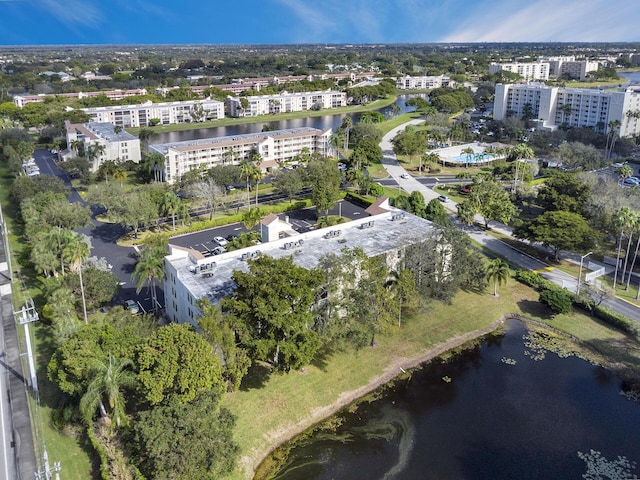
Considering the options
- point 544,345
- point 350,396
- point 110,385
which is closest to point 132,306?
point 110,385

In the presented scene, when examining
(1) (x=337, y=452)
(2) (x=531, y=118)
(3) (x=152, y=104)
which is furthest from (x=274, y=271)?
(3) (x=152, y=104)

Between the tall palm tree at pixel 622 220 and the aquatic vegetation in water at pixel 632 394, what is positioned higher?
the tall palm tree at pixel 622 220

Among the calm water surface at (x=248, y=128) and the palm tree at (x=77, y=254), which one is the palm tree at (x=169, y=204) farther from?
the calm water surface at (x=248, y=128)

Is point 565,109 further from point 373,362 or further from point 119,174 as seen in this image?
point 373,362

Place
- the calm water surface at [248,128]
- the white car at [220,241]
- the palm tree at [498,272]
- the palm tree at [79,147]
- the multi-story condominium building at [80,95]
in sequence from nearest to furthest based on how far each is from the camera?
the palm tree at [498,272] → the white car at [220,241] → the palm tree at [79,147] → the calm water surface at [248,128] → the multi-story condominium building at [80,95]

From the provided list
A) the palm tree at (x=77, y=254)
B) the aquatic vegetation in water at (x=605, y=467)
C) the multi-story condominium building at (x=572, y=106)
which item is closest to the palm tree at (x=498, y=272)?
the aquatic vegetation in water at (x=605, y=467)

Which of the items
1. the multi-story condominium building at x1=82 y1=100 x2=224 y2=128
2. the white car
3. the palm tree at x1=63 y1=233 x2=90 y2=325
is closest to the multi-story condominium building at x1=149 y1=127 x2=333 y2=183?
the white car

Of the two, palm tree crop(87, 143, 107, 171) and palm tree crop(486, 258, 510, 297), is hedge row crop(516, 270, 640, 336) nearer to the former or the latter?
palm tree crop(486, 258, 510, 297)
